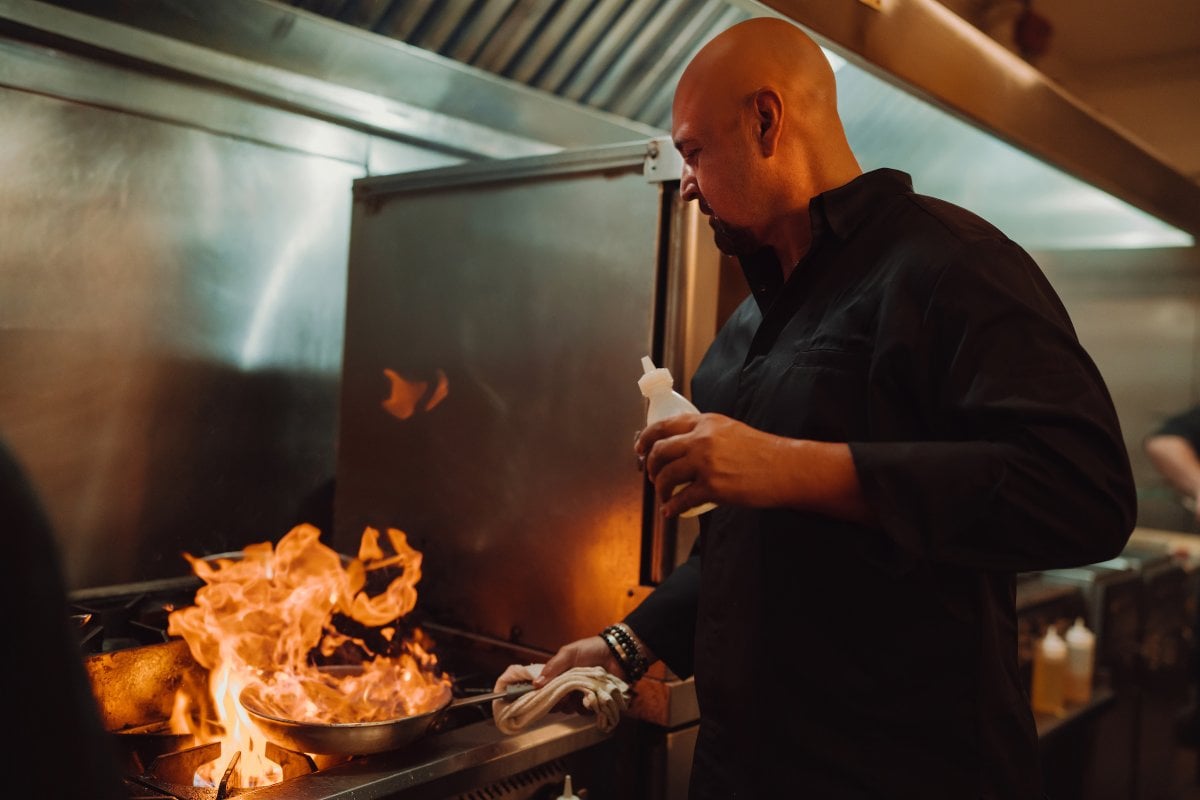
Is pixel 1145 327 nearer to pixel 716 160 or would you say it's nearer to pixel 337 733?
pixel 716 160

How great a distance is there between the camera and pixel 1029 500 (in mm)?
932

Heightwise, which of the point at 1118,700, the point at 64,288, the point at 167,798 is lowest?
the point at 1118,700

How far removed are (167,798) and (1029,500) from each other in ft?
3.26

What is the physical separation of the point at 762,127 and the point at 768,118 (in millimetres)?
13

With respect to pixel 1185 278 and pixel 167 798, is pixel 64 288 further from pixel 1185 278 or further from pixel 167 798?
pixel 1185 278

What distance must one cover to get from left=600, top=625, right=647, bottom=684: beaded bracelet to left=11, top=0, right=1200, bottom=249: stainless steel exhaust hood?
940 mm

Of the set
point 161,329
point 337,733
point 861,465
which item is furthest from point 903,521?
point 161,329

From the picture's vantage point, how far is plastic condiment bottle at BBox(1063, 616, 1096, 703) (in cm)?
271

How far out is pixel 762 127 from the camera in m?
1.20

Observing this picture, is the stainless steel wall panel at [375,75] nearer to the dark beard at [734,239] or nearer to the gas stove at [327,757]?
the dark beard at [734,239]

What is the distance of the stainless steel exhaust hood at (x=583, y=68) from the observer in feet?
5.54

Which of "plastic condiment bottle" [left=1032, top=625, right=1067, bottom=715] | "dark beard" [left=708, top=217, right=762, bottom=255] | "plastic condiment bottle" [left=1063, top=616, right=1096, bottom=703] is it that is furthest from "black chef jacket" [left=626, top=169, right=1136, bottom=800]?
"plastic condiment bottle" [left=1063, top=616, right=1096, bottom=703]

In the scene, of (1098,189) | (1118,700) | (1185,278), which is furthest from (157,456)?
(1185,278)

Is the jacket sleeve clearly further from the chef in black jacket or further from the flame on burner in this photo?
the chef in black jacket
